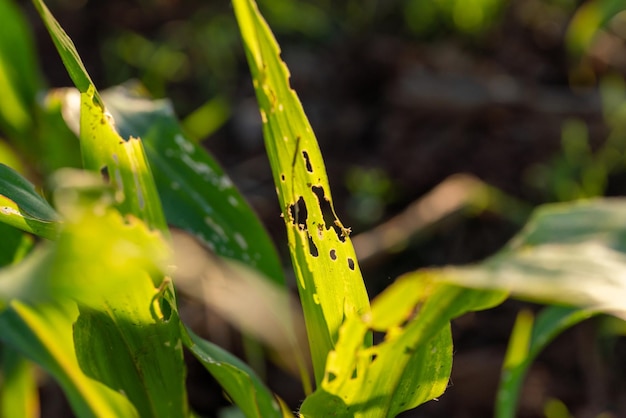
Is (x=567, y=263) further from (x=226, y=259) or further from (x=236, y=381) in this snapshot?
(x=226, y=259)

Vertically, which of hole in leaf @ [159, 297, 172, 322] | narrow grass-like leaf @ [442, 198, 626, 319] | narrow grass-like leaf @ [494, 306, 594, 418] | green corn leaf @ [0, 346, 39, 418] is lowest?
green corn leaf @ [0, 346, 39, 418]

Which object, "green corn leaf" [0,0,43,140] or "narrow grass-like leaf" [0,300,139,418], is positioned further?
"green corn leaf" [0,0,43,140]

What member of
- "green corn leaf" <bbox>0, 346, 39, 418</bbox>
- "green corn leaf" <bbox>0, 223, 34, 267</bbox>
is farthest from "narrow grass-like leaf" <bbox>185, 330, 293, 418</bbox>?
"green corn leaf" <bbox>0, 346, 39, 418</bbox>

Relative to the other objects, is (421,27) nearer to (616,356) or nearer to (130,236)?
(616,356)

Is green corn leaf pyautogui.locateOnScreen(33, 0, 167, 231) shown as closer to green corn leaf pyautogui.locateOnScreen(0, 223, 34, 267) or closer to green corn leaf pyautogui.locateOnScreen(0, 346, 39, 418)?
green corn leaf pyautogui.locateOnScreen(0, 223, 34, 267)

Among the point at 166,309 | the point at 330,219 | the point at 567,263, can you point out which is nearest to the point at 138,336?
the point at 166,309

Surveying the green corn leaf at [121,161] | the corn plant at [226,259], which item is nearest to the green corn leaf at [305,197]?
the corn plant at [226,259]

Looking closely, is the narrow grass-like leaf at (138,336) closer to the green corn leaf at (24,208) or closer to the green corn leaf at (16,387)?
the green corn leaf at (24,208)

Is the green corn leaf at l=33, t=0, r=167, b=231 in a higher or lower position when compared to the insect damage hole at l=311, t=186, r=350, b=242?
higher
